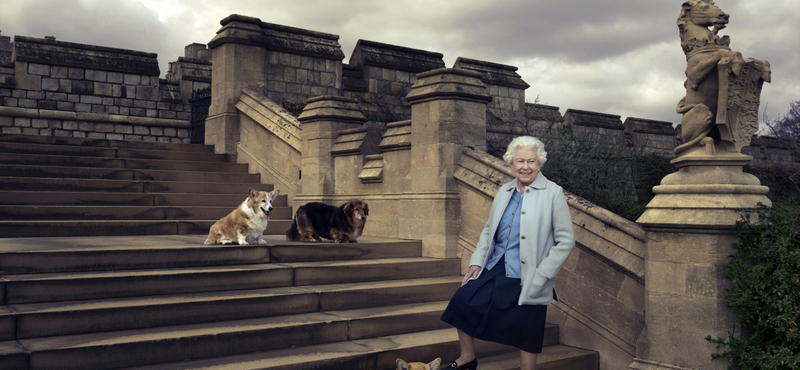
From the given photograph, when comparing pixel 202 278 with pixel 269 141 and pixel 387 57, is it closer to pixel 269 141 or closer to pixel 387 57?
pixel 269 141

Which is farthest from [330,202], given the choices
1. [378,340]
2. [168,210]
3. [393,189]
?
[378,340]

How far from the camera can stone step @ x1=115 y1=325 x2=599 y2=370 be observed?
4988mm

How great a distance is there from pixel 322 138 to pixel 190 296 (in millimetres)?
4489

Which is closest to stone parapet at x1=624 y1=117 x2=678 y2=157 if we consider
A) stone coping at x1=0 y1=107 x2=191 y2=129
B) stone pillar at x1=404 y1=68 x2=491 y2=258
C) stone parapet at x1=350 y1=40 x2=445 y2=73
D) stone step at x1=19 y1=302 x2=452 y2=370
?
stone parapet at x1=350 y1=40 x2=445 y2=73

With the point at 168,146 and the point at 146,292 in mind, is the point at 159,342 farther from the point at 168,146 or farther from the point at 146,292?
the point at 168,146

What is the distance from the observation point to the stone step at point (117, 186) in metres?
8.77

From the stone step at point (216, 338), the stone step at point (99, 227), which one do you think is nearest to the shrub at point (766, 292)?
the stone step at point (216, 338)

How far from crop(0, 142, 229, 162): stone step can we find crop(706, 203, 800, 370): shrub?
8.98 meters

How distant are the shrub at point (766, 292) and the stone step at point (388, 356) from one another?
143 centimetres

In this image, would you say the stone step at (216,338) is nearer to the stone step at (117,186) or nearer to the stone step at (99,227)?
the stone step at (99,227)

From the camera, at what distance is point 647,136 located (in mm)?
21141

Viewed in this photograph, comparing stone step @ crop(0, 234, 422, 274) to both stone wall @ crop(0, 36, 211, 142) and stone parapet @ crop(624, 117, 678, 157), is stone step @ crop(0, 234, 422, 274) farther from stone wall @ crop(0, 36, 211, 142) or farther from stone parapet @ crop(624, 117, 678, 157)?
stone parapet @ crop(624, 117, 678, 157)

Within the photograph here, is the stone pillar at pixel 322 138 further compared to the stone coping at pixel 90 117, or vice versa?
the stone coping at pixel 90 117

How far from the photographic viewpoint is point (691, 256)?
532 centimetres
